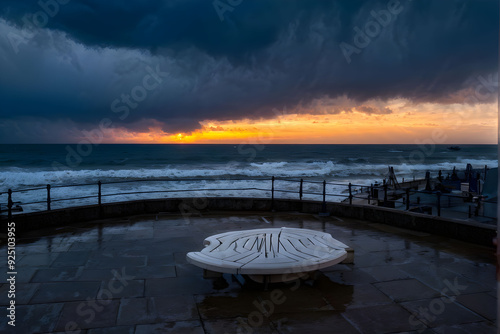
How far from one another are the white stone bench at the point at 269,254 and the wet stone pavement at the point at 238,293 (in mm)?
388

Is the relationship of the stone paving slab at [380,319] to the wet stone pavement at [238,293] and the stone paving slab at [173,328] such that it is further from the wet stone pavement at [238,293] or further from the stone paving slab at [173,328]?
the stone paving slab at [173,328]

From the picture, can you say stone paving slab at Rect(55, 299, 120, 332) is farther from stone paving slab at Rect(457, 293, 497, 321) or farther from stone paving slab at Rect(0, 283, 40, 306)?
stone paving slab at Rect(457, 293, 497, 321)

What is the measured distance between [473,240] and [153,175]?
3831 centimetres

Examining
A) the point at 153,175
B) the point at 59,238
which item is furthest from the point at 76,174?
the point at 59,238

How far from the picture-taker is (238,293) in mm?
4297

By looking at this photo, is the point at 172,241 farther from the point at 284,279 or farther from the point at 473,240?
the point at 473,240

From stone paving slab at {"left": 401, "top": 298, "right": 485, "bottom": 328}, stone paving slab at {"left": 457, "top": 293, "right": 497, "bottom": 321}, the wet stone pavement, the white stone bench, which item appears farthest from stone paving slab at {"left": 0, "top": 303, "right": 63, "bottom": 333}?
stone paving slab at {"left": 457, "top": 293, "right": 497, "bottom": 321}

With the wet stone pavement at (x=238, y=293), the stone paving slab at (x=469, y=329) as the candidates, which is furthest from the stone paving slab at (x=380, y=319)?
the stone paving slab at (x=469, y=329)

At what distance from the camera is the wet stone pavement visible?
3522 mm

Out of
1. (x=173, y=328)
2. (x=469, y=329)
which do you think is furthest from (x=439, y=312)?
(x=173, y=328)

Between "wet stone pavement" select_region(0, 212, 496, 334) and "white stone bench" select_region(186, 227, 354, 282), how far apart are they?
1.27 feet

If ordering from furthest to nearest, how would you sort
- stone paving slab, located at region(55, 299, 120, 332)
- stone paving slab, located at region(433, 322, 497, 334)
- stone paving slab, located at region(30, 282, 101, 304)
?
stone paving slab, located at region(30, 282, 101, 304), stone paving slab, located at region(55, 299, 120, 332), stone paving slab, located at region(433, 322, 497, 334)

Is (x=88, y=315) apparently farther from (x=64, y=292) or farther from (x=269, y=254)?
(x=269, y=254)

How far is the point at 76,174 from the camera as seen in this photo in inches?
1618
